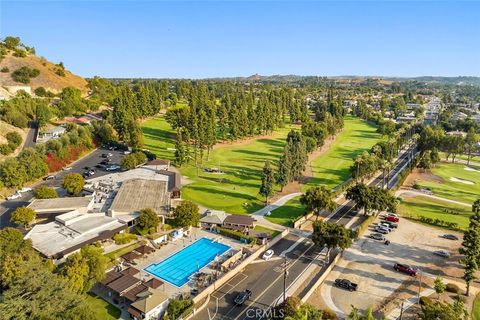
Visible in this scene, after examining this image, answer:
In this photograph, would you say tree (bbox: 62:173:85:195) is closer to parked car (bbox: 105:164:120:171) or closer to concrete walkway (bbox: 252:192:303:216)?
parked car (bbox: 105:164:120:171)

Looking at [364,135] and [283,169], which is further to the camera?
[364,135]

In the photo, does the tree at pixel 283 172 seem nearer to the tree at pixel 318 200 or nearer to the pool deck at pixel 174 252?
the tree at pixel 318 200

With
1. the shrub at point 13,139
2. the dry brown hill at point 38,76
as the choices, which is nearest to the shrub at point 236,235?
the shrub at point 13,139

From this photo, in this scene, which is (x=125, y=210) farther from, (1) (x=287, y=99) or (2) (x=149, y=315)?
(1) (x=287, y=99)

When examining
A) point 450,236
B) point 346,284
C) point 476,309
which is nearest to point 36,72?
point 346,284

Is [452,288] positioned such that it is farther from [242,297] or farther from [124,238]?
[124,238]

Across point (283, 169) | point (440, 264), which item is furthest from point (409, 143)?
point (440, 264)
